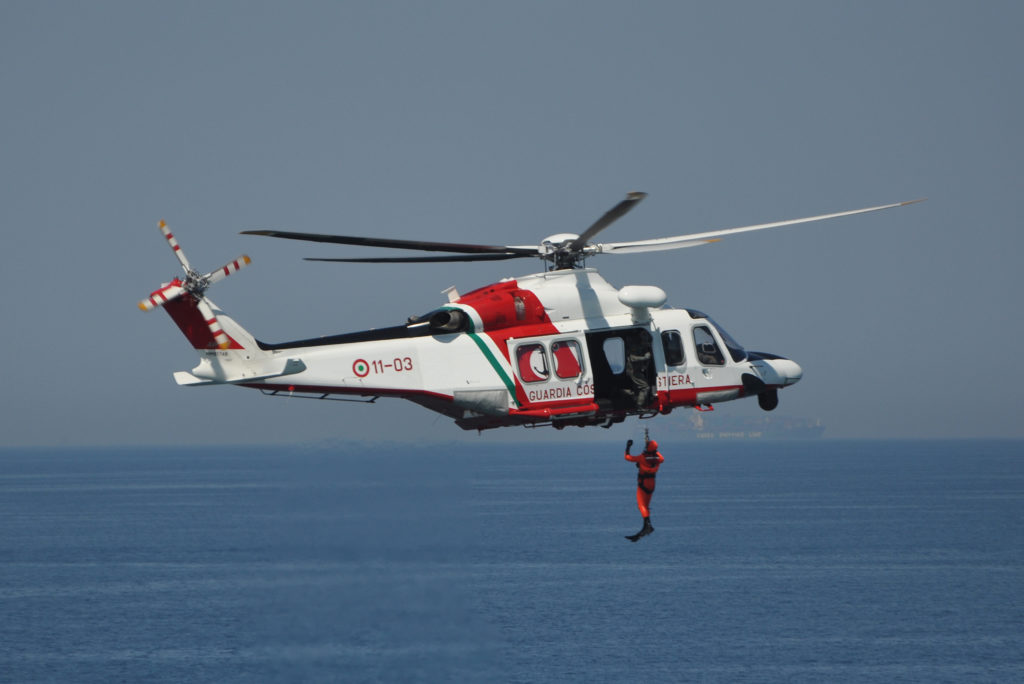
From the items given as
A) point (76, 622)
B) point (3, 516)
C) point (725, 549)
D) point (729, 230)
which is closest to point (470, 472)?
point (729, 230)

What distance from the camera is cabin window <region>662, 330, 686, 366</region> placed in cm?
2377

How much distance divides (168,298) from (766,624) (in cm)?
8139

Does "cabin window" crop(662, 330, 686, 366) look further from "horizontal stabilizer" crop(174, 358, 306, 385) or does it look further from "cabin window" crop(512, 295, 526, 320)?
"horizontal stabilizer" crop(174, 358, 306, 385)

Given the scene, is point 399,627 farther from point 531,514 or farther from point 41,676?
point 531,514

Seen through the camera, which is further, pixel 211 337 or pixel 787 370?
pixel 787 370

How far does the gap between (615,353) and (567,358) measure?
1.16 meters

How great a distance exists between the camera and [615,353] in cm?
2317

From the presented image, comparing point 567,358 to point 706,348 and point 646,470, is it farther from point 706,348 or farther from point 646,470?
point 706,348

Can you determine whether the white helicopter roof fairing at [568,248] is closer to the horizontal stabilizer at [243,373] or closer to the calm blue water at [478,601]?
the horizontal stabilizer at [243,373]

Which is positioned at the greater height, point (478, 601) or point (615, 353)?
point (615, 353)

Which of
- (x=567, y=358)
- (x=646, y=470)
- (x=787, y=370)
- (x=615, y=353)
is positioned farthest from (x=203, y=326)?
(x=787, y=370)

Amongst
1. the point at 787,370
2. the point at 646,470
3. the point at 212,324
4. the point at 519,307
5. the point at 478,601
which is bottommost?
the point at 478,601

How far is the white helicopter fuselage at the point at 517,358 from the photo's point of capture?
70.1 ft

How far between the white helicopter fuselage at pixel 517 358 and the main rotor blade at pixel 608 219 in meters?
0.57
